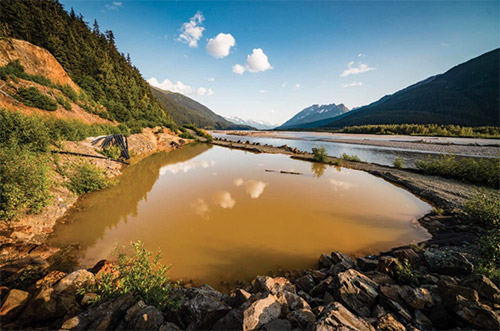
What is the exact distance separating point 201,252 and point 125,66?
2666 inches

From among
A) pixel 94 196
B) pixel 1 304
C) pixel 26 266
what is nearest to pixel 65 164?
pixel 94 196

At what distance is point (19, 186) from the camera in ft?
21.7

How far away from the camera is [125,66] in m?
51.9

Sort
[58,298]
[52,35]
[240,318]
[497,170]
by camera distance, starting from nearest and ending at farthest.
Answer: [240,318] → [58,298] → [497,170] → [52,35]

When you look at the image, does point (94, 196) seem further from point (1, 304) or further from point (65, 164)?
point (1, 304)

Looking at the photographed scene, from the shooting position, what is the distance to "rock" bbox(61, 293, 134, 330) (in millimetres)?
2858

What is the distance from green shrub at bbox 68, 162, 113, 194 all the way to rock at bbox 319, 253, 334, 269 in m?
13.5

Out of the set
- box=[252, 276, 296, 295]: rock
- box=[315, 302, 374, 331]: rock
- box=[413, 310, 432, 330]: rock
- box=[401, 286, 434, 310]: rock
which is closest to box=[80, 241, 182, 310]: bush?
box=[252, 276, 296, 295]: rock

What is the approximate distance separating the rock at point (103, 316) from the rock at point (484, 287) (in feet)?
22.6

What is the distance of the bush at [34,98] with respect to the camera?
17.7m

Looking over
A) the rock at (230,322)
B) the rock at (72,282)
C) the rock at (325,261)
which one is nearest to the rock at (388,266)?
the rock at (325,261)

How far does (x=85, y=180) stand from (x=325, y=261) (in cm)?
1409

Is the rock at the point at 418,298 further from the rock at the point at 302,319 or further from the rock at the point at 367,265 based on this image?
the rock at the point at 302,319

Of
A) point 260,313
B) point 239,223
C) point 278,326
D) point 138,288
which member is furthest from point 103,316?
point 239,223
